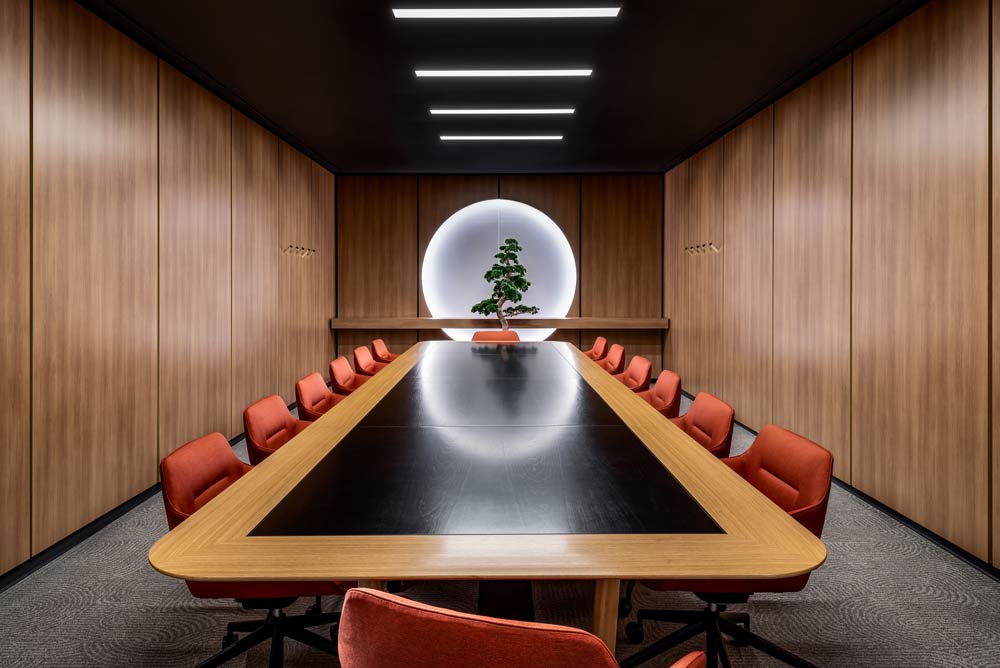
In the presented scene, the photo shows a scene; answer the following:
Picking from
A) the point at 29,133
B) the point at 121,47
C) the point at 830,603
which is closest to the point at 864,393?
the point at 830,603

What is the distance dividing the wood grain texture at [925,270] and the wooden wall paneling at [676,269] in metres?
3.42

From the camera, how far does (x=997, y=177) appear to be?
8.32 ft

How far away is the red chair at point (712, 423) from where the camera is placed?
2.25 metres

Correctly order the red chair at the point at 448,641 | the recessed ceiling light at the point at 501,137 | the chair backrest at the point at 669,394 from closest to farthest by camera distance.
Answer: the red chair at the point at 448,641, the chair backrest at the point at 669,394, the recessed ceiling light at the point at 501,137

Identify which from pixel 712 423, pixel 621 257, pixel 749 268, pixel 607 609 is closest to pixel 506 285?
pixel 621 257

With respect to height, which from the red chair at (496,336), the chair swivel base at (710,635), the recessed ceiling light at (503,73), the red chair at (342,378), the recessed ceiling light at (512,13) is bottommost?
the chair swivel base at (710,635)

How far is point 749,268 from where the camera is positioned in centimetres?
517

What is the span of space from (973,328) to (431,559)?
3.02 meters

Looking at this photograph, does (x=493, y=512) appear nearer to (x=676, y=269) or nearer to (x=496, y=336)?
(x=496, y=336)

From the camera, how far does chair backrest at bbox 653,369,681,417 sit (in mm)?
2998

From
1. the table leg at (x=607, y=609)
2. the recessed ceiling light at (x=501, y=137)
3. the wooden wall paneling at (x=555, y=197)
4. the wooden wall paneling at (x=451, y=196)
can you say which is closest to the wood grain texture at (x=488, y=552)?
the table leg at (x=607, y=609)

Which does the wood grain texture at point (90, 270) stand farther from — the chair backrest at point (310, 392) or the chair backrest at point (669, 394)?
the chair backrest at point (669, 394)

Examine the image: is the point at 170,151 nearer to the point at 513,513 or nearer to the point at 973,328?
the point at 513,513

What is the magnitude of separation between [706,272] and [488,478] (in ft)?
18.0
